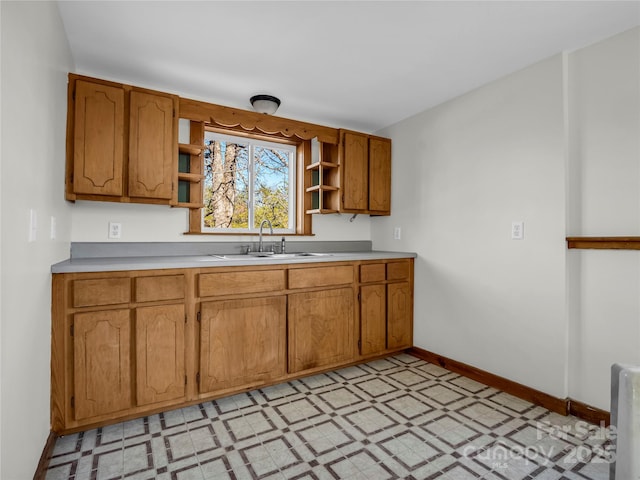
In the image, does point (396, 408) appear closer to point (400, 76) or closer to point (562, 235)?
point (562, 235)

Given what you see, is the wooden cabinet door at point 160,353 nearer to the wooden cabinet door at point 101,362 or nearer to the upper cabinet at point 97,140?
the wooden cabinet door at point 101,362

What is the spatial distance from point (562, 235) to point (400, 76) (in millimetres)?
1533

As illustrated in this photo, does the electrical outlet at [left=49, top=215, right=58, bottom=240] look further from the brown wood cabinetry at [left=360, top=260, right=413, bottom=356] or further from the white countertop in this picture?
the brown wood cabinetry at [left=360, top=260, right=413, bottom=356]

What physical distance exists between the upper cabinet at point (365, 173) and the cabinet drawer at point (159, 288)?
5.36ft

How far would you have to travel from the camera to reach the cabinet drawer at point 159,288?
6.72ft

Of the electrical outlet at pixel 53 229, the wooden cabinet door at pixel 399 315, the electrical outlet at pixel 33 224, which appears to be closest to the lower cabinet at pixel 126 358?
the electrical outlet at pixel 53 229

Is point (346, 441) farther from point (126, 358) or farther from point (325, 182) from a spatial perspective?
point (325, 182)

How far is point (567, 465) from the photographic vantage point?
1.67 meters

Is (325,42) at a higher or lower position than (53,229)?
higher

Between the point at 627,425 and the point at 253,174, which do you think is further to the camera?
the point at 253,174

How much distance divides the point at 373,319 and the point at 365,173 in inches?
54.6

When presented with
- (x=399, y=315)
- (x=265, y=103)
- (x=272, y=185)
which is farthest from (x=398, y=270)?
(x=265, y=103)

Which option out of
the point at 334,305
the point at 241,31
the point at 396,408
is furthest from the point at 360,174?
the point at 396,408

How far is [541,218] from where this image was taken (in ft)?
7.48
